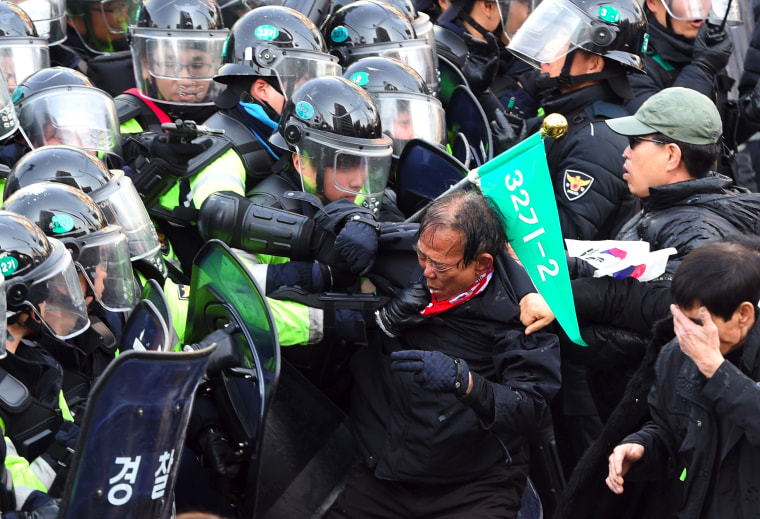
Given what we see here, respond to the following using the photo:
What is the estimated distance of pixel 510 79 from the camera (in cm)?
730

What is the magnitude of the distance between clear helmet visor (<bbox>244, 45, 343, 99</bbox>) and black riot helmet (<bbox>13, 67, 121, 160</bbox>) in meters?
0.73

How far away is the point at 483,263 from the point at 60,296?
4.75 feet

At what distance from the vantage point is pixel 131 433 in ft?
9.86

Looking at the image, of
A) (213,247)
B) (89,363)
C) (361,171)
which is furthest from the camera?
(361,171)

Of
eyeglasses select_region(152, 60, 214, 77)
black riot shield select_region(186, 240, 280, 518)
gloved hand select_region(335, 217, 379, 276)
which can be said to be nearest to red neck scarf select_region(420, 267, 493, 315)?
gloved hand select_region(335, 217, 379, 276)

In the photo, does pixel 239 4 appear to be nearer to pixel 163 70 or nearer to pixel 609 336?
pixel 163 70

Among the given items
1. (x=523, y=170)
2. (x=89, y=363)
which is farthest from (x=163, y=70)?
(x=523, y=170)

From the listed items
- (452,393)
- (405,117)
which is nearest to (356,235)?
(452,393)

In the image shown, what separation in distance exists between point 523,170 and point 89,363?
66.9 inches

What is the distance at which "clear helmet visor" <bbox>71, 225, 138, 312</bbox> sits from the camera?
14.2 ft

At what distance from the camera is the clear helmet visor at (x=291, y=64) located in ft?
18.1

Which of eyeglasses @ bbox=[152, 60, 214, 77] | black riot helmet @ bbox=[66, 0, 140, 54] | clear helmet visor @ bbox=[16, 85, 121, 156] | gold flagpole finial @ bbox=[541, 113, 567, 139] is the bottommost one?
black riot helmet @ bbox=[66, 0, 140, 54]

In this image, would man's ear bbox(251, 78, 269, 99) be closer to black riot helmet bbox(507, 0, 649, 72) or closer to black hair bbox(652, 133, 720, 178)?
black riot helmet bbox(507, 0, 649, 72)

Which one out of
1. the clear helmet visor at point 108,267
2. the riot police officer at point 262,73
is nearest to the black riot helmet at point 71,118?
the riot police officer at point 262,73
